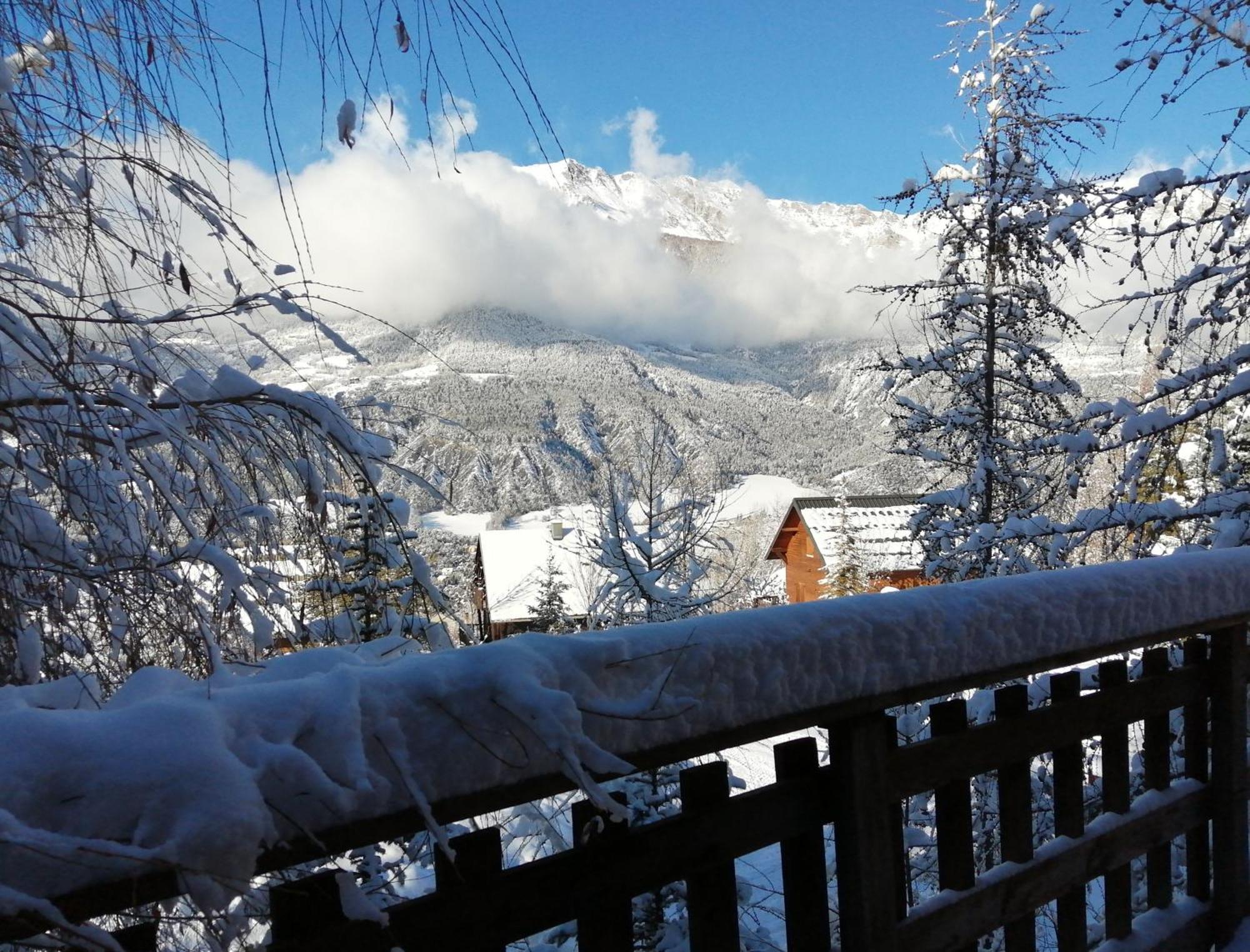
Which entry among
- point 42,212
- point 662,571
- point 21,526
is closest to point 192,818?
point 21,526

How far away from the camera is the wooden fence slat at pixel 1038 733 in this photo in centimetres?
153

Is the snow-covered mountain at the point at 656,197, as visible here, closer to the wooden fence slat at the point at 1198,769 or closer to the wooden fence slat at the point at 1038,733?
the wooden fence slat at the point at 1038,733

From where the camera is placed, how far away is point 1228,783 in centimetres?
210

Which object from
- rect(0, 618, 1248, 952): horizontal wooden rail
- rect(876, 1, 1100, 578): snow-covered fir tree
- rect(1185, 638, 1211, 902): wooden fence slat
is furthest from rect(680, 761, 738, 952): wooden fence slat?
rect(876, 1, 1100, 578): snow-covered fir tree

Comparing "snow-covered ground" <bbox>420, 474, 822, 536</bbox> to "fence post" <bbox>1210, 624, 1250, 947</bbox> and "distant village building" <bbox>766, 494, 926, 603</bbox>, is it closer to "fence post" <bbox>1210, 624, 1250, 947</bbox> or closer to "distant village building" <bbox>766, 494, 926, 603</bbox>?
"distant village building" <bbox>766, 494, 926, 603</bbox>

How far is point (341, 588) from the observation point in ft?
6.86

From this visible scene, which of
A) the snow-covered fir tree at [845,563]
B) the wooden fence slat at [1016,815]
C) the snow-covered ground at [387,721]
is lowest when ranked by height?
the snow-covered fir tree at [845,563]

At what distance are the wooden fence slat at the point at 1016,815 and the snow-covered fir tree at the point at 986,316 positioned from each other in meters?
8.65

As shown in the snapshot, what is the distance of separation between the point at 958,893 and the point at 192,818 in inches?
53.7

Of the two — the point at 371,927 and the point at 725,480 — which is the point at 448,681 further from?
the point at 725,480

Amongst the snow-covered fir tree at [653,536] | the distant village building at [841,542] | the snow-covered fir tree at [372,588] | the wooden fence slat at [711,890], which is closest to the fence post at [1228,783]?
the wooden fence slat at [711,890]

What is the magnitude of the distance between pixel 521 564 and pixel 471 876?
2663cm

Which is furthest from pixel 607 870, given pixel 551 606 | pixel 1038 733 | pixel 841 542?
pixel 841 542

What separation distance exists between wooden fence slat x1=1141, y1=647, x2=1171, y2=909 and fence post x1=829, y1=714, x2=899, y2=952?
0.97m
